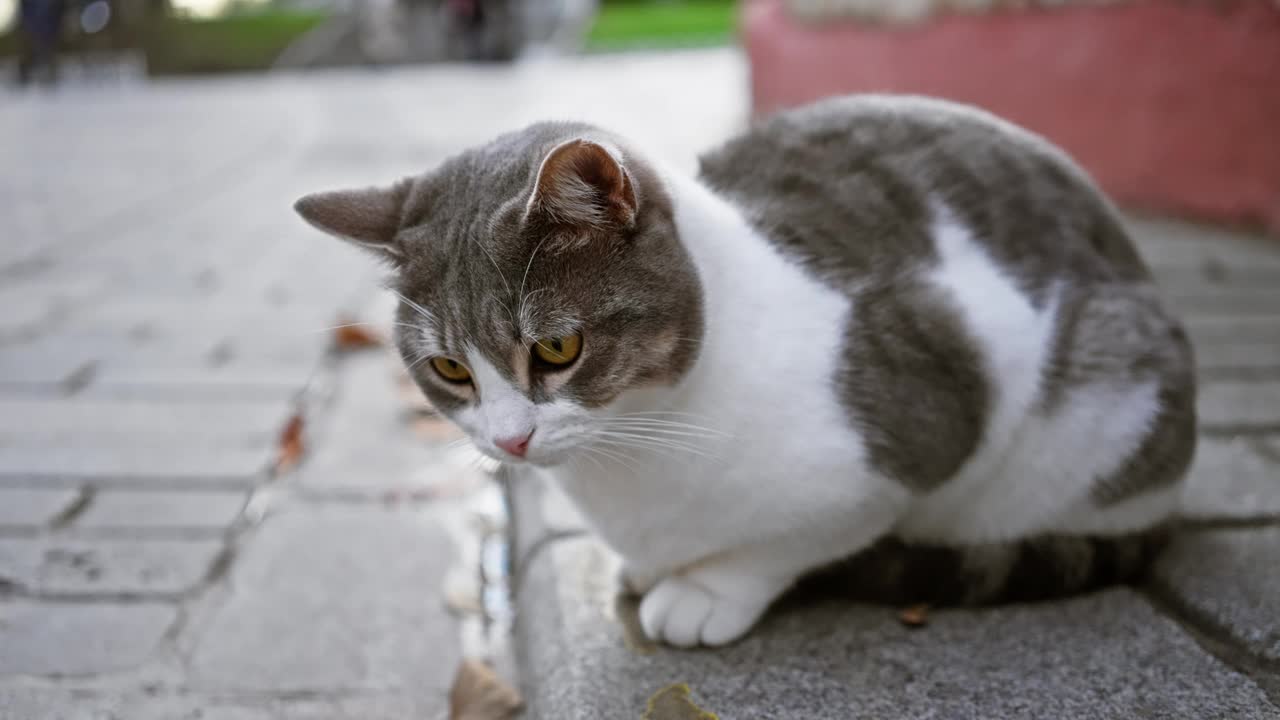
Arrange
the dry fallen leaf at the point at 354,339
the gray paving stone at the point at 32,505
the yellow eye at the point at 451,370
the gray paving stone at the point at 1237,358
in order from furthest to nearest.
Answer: the dry fallen leaf at the point at 354,339
the gray paving stone at the point at 1237,358
the gray paving stone at the point at 32,505
the yellow eye at the point at 451,370

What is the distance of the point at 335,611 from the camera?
2020 millimetres

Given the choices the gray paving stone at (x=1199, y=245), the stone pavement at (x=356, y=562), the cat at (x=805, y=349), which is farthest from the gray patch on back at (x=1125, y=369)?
the gray paving stone at (x=1199, y=245)

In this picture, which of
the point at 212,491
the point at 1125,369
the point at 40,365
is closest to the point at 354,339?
the point at 40,365

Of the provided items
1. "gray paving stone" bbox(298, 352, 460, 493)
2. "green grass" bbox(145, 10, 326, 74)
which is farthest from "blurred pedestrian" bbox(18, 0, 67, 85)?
"gray paving stone" bbox(298, 352, 460, 493)

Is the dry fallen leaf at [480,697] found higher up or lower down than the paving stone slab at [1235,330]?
lower down

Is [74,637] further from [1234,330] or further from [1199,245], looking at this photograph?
[1199,245]

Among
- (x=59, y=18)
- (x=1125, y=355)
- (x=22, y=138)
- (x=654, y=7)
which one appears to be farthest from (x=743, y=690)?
(x=654, y=7)

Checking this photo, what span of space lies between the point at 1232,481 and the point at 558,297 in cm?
163

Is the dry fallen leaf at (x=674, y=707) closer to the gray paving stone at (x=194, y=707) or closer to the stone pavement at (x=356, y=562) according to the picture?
the stone pavement at (x=356, y=562)

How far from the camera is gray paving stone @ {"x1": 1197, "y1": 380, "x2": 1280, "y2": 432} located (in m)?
2.54

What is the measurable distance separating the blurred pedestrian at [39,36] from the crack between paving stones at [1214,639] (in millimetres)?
15024

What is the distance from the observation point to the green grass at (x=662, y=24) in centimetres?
1784

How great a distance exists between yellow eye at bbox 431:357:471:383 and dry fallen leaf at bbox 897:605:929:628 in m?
0.86

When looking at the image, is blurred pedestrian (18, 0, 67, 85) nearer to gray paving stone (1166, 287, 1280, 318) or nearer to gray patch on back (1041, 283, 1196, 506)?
gray paving stone (1166, 287, 1280, 318)
